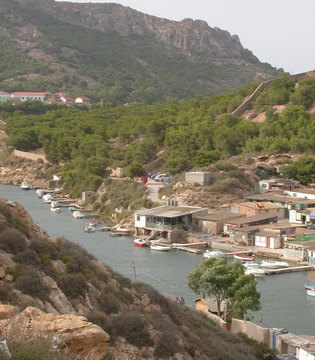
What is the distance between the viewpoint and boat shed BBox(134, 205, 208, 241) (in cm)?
2939

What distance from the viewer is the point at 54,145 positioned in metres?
49.2

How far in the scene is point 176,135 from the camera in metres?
43.6

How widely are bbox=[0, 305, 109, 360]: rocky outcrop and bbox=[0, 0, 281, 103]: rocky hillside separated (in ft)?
259

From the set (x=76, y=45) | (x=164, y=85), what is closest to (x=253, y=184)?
(x=164, y=85)

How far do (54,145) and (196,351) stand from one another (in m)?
40.7

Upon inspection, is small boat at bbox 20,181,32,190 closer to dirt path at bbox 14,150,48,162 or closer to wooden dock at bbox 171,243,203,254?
dirt path at bbox 14,150,48,162

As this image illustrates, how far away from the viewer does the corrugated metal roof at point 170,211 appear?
98.0 ft

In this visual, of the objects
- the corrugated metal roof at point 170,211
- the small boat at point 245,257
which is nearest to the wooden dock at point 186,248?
the small boat at point 245,257

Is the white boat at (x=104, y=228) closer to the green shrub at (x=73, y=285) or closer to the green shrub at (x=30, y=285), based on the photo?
the green shrub at (x=73, y=285)

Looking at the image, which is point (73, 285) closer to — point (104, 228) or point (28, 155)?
point (104, 228)

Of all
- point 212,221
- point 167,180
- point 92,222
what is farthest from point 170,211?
point 167,180

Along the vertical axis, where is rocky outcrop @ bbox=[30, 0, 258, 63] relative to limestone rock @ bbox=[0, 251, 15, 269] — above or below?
above

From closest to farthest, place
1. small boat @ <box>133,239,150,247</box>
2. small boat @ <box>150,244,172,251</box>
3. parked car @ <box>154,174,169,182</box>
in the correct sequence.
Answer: small boat @ <box>150,244,172,251</box>, small boat @ <box>133,239,150,247</box>, parked car @ <box>154,174,169,182</box>

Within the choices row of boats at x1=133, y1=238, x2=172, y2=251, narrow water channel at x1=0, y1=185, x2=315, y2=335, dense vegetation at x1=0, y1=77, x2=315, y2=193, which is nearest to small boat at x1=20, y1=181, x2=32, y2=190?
dense vegetation at x1=0, y1=77, x2=315, y2=193
